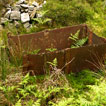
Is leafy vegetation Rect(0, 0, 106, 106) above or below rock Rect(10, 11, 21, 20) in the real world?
below

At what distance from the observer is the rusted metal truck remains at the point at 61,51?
136 inches

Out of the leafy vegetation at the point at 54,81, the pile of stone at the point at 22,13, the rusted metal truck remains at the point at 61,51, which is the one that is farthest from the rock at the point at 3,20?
the rusted metal truck remains at the point at 61,51

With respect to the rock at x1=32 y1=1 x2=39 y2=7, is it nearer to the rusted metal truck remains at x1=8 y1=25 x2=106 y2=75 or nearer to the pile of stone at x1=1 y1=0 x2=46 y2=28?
the pile of stone at x1=1 y1=0 x2=46 y2=28

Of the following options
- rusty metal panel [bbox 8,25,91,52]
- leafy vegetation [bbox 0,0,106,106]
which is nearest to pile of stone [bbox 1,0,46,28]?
leafy vegetation [bbox 0,0,106,106]

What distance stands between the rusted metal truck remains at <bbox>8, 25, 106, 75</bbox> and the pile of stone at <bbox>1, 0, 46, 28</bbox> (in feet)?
5.27

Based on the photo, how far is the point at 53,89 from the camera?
116 inches

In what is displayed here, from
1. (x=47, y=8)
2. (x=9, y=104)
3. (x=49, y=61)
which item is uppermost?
(x=47, y=8)

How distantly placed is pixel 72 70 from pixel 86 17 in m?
3.05

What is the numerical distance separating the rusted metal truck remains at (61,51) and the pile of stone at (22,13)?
161 cm

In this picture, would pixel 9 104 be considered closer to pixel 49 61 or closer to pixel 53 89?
pixel 53 89

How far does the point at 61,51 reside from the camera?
343 centimetres

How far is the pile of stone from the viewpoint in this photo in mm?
5953

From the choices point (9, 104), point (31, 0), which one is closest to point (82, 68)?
point (9, 104)

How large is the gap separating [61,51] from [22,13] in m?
3.38
